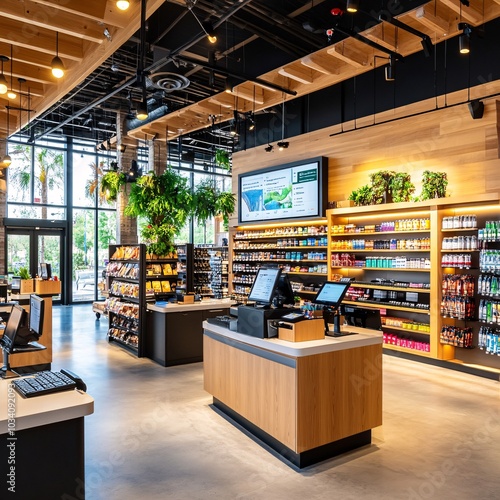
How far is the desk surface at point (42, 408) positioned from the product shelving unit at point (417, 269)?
18.8 ft

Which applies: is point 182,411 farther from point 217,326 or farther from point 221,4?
point 221,4

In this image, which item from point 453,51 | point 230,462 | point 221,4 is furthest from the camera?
point 453,51

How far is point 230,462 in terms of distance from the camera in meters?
3.51

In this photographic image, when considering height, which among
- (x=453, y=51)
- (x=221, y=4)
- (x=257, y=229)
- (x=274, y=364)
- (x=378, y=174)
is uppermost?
(x=221, y=4)

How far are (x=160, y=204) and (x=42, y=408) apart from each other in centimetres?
636

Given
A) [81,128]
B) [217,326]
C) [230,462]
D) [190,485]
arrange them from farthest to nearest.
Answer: [81,128] < [217,326] < [230,462] < [190,485]

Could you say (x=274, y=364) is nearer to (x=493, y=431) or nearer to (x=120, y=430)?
(x=120, y=430)

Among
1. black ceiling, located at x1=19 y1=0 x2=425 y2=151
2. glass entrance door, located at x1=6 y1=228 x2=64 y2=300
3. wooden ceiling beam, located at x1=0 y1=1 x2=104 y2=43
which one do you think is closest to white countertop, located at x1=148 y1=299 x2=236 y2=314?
black ceiling, located at x1=19 y1=0 x2=425 y2=151

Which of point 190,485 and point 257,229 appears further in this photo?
point 257,229

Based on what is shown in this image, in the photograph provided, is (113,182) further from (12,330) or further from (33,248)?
(12,330)

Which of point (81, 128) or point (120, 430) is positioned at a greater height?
point (81, 128)

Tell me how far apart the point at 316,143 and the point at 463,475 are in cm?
682

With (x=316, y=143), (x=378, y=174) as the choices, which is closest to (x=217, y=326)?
(x=378, y=174)

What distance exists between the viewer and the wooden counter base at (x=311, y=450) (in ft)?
11.4
